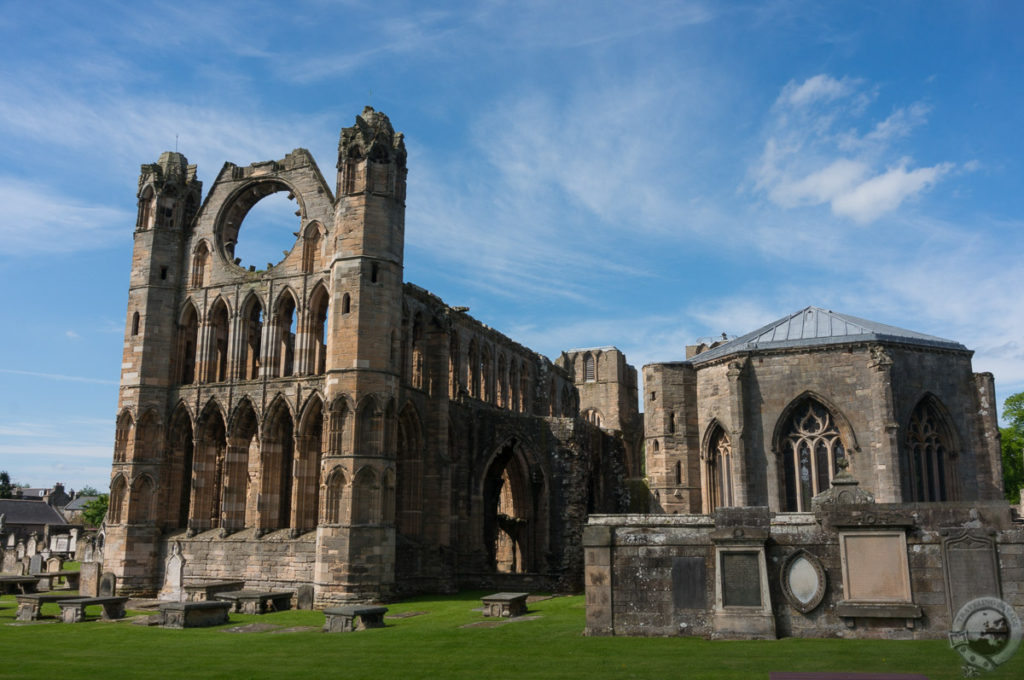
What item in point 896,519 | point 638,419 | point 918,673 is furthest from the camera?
point 638,419

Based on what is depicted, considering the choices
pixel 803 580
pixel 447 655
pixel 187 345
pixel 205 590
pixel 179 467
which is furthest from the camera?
pixel 187 345

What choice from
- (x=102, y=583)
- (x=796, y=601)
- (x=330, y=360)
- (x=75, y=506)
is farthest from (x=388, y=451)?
(x=75, y=506)

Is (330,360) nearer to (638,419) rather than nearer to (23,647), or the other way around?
(23,647)

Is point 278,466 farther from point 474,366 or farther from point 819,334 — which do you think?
point 819,334

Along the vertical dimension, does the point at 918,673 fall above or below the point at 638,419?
below

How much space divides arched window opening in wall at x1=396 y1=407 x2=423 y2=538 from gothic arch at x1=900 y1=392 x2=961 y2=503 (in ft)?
48.0

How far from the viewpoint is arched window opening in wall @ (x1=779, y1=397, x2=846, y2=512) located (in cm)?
2445

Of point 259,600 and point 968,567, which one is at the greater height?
point 968,567

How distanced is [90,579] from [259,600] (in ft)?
27.1

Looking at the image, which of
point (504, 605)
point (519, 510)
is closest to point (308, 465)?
point (504, 605)

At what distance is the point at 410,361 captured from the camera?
1115 inches

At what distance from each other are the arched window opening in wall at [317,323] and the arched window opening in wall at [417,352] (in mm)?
3309

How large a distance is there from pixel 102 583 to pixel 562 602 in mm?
14774

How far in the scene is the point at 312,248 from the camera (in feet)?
91.3
